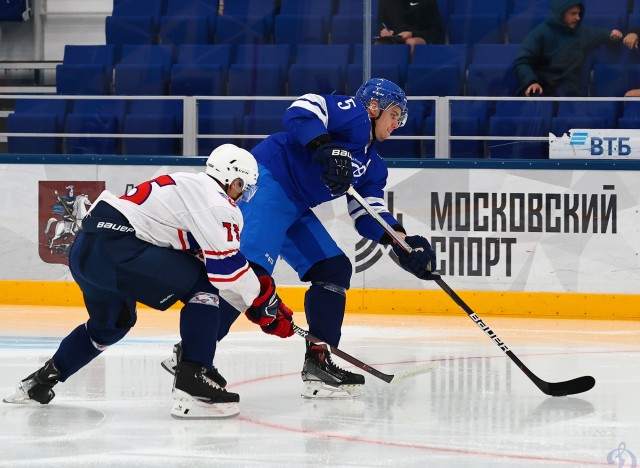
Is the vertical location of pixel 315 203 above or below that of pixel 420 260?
above

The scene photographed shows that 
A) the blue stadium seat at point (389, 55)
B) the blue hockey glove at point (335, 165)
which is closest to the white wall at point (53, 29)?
the blue stadium seat at point (389, 55)

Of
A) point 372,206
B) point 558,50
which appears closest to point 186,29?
point 558,50

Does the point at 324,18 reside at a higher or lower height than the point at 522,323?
higher

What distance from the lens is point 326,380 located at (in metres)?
3.91

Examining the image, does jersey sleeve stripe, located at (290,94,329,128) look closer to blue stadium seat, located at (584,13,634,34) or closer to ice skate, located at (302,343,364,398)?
ice skate, located at (302,343,364,398)

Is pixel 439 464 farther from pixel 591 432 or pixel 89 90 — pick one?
pixel 89 90

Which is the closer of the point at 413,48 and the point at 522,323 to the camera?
the point at 522,323

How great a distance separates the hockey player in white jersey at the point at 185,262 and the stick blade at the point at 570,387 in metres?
1.07

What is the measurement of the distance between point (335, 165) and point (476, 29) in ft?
12.4

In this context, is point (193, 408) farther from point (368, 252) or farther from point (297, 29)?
point (297, 29)

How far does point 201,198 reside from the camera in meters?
3.21

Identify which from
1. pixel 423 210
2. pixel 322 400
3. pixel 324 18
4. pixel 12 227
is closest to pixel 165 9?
pixel 324 18

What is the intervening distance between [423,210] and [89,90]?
2541 millimetres

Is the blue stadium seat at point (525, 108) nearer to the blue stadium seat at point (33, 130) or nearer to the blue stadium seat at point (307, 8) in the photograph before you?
the blue stadium seat at point (307, 8)
